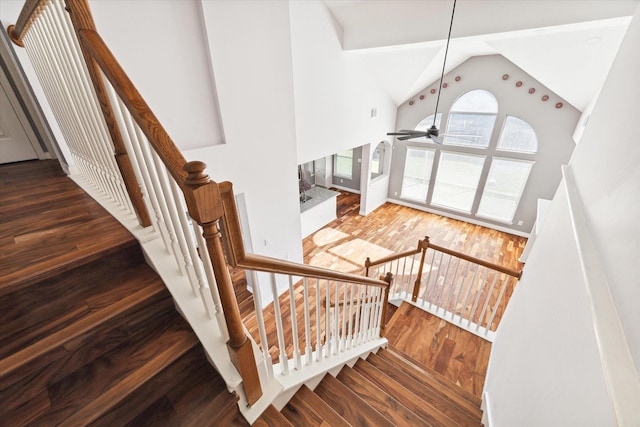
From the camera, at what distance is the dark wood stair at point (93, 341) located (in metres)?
0.90

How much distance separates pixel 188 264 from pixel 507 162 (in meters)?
7.07

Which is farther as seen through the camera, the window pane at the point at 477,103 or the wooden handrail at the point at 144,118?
the window pane at the point at 477,103

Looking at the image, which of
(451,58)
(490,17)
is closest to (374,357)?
(490,17)

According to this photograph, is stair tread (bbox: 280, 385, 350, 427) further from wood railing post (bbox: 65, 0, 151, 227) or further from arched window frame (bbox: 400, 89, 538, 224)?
arched window frame (bbox: 400, 89, 538, 224)

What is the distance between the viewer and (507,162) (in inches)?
232

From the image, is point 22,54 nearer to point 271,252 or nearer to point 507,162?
point 271,252

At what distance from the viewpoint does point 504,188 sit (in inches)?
242

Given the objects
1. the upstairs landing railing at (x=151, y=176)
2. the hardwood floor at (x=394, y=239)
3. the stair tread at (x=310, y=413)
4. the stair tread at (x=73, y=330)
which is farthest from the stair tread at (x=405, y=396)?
the hardwood floor at (x=394, y=239)

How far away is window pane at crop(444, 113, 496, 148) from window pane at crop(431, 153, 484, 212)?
13.8 inches

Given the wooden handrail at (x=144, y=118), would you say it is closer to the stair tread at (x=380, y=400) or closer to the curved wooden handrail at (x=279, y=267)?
the curved wooden handrail at (x=279, y=267)

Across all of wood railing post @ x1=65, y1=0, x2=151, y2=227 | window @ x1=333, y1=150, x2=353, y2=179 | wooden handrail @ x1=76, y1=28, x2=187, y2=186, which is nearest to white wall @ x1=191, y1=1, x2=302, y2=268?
wood railing post @ x1=65, y1=0, x2=151, y2=227

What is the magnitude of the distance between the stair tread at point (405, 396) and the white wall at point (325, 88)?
3.39m

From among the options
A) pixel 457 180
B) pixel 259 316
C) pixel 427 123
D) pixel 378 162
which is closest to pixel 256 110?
pixel 259 316

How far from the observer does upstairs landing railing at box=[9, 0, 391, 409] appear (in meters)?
0.79
